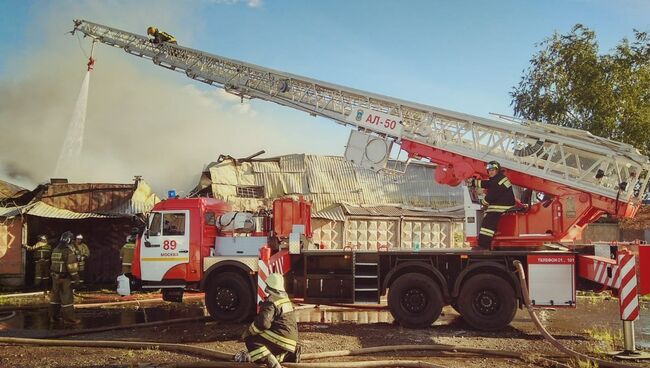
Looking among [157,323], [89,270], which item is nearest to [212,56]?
[157,323]

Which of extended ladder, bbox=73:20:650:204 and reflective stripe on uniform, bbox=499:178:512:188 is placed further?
reflective stripe on uniform, bbox=499:178:512:188

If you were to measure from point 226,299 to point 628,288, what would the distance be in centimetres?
693

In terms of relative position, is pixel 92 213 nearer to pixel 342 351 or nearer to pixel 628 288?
pixel 342 351

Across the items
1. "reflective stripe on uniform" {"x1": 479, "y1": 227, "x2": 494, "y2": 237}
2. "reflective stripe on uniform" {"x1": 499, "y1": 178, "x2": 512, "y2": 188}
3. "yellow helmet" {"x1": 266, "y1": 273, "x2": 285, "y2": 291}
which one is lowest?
"yellow helmet" {"x1": 266, "y1": 273, "x2": 285, "y2": 291}

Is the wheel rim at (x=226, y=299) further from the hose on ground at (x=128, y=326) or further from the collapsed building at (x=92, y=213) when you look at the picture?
the collapsed building at (x=92, y=213)

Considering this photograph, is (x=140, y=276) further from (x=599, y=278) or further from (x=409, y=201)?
(x=409, y=201)

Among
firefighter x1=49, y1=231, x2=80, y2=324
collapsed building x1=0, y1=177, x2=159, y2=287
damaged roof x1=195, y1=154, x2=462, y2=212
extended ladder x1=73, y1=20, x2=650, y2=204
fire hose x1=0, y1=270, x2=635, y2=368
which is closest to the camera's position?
fire hose x1=0, y1=270, x2=635, y2=368

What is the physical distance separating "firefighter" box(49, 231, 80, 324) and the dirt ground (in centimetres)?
49

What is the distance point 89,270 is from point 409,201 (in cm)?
1212

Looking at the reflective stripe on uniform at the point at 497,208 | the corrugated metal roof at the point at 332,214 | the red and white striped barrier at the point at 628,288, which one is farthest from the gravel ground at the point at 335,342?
the corrugated metal roof at the point at 332,214

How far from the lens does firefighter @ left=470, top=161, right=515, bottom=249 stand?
375 inches

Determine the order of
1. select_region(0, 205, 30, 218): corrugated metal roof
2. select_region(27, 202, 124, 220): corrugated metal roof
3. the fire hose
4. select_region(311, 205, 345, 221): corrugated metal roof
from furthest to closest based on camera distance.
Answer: select_region(311, 205, 345, 221): corrugated metal roof, select_region(27, 202, 124, 220): corrugated metal roof, select_region(0, 205, 30, 218): corrugated metal roof, the fire hose

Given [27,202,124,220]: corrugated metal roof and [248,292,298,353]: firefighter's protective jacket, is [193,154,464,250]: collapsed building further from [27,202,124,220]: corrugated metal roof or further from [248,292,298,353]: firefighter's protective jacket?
[248,292,298,353]: firefighter's protective jacket

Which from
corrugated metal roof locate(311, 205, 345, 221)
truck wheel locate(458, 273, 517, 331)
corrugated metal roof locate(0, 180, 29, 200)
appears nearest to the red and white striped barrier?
truck wheel locate(458, 273, 517, 331)
